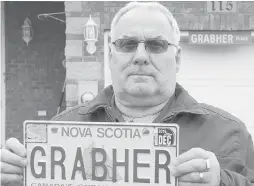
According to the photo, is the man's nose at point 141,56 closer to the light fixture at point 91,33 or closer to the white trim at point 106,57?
the light fixture at point 91,33

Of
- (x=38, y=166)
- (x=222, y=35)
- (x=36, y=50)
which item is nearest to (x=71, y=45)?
A: (x=36, y=50)

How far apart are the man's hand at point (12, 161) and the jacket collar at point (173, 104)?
407mm

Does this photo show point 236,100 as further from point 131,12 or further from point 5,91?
point 131,12

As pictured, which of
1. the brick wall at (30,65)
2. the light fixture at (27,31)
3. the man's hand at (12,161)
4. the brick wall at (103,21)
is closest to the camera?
the man's hand at (12,161)

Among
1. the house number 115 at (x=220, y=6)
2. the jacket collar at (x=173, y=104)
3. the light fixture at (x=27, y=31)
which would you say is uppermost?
the house number 115 at (x=220, y=6)

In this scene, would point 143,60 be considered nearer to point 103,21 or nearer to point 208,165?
point 208,165

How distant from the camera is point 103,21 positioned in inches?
252

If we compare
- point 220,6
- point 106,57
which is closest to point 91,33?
point 106,57

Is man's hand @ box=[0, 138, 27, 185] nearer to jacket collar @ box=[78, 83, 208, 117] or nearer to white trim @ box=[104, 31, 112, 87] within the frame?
jacket collar @ box=[78, 83, 208, 117]

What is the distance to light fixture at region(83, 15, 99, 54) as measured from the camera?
6273 mm

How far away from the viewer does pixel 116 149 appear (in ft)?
6.01

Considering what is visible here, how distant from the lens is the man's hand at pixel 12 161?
177cm

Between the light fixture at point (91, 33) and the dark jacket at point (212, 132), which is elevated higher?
the light fixture at point (91, 33)

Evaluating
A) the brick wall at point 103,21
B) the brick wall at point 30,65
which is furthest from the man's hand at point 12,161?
the brick wall at point 30,65
